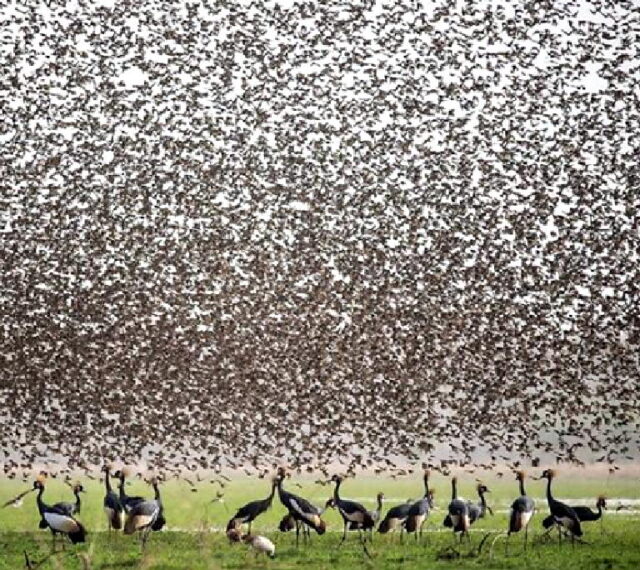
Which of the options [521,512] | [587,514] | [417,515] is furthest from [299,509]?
[587,514]

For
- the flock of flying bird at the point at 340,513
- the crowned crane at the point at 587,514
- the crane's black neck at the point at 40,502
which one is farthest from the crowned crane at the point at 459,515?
the crane's black neck at the point at 40,502

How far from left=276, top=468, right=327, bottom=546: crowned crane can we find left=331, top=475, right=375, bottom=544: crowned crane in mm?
123

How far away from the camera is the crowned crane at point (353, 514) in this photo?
18.4ft

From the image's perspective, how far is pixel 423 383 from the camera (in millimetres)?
5984

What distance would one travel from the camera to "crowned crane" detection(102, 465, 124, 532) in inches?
230

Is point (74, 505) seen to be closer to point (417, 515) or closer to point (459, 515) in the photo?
point (417, 515)

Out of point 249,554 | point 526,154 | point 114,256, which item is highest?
point 526,154

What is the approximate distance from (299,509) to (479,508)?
102 cm

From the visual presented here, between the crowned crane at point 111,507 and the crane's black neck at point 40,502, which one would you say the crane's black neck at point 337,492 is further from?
the crane's black neck at point 40,502

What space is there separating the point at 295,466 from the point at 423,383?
88cm

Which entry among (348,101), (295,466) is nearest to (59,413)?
(295,466)

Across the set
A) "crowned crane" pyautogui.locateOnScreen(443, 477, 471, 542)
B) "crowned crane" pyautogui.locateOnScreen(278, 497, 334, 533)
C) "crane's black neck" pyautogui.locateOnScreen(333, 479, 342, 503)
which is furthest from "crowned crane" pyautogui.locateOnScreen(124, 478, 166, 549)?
"crowned crane" pyautogui.locateOnScreen(443, 477, 471, 542)

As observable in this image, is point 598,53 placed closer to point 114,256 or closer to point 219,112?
point 219,112

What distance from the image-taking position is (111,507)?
5883mm
